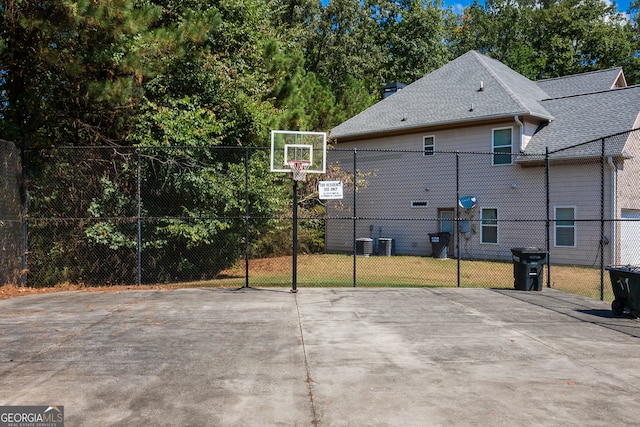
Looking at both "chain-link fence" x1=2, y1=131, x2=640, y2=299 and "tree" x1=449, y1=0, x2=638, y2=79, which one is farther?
"tree" x1=449, y1=0, x2=638, y2=79

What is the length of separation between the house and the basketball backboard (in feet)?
12.4

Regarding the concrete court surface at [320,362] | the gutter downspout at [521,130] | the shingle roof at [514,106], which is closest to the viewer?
the concrete court surface at [320,362]

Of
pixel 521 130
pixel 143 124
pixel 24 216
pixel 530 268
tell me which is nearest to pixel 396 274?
pixel 530 268

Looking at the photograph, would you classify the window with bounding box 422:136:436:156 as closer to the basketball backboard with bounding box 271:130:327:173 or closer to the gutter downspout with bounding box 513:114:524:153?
the gutter downspout with bounding box 513:114:524:153

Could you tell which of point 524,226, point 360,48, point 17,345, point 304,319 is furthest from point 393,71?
point 17,345

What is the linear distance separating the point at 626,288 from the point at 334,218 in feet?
20.0

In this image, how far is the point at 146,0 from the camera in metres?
13.2

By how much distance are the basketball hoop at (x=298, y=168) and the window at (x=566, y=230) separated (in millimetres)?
11441

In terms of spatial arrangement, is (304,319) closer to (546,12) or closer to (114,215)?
(114,215)

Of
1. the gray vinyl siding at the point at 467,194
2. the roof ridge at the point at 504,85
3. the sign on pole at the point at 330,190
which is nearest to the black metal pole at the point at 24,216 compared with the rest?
the sign on pole at the point at 330,190

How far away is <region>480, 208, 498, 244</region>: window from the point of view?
1936 centimetres

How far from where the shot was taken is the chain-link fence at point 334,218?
12.0 metres

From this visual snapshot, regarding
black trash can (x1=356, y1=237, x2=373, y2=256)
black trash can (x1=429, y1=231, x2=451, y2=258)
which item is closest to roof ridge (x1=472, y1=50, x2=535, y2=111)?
black trash can (x1=429, y1=231, x2=451, y2=258)

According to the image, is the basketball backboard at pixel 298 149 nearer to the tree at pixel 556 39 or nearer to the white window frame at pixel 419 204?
the white window frame at pixel 419 204
